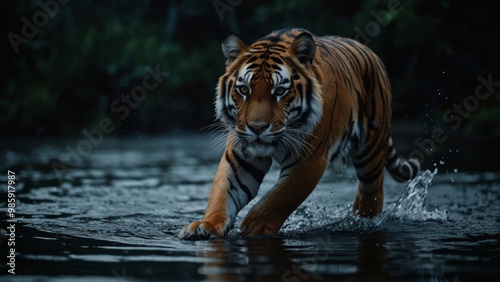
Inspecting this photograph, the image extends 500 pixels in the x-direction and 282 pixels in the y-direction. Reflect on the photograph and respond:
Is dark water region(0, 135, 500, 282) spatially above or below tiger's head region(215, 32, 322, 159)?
below

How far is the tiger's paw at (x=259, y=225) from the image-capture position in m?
4.94

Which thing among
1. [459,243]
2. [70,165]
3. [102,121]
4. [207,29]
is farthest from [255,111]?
[207,29]

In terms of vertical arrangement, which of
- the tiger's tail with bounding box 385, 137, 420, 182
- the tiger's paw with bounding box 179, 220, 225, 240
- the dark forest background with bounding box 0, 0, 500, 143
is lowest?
the tiger's paw with bounding box 179, 220, 225, 240

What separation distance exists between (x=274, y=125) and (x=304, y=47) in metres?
0.52

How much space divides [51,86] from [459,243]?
1425 centimetres

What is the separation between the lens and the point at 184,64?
20.3 meters

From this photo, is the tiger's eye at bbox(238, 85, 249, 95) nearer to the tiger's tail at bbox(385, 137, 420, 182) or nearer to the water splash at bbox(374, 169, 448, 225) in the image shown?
the water splash at bbox(374, 169, 448, 225)

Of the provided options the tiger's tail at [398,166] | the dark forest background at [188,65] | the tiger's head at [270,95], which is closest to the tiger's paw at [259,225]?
the tiger's head at [270,95]

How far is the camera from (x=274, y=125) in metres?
4.69

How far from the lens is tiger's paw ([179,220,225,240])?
15.5 ft

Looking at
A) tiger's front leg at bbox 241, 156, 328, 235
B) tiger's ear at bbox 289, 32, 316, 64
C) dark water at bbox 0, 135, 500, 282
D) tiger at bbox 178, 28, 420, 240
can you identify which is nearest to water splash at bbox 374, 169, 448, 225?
dark water at bbox 0, 135, 500, 282

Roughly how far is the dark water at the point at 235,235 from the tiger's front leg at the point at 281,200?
112mm

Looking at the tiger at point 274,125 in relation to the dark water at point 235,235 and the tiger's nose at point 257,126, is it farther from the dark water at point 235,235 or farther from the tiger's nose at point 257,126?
the dark water at point 235,235

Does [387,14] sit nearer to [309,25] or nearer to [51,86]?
[309,25]
